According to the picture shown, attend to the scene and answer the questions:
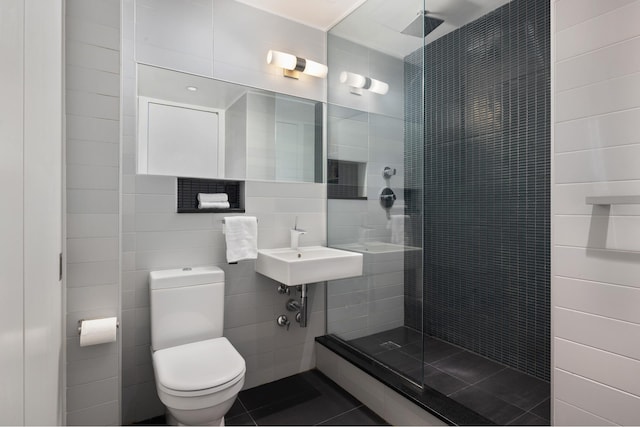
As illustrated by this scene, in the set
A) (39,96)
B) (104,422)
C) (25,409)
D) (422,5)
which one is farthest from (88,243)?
(422,5)

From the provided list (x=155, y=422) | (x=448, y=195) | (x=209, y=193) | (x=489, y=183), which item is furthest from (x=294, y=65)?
(x=155, y=422)

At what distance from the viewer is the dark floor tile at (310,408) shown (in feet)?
6.39

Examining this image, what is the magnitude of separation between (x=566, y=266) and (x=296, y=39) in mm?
2283

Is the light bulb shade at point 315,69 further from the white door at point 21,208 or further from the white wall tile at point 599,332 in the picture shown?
the white wall tile at point 599,332

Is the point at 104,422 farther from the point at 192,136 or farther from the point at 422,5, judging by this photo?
the point at 422,5

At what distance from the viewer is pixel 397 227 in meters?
2.13

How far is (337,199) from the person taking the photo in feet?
8.32

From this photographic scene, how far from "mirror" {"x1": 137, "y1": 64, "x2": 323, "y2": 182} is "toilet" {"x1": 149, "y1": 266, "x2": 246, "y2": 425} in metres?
0.69

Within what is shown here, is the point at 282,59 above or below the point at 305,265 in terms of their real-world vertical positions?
above

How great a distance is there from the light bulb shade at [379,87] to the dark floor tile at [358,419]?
209cm

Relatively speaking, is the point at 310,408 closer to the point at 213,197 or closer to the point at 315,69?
the point at 213,197

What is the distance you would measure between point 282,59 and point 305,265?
1.48 m

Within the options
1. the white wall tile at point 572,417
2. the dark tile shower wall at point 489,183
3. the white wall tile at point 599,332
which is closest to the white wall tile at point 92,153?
the dark tile shower wall at point 489,183

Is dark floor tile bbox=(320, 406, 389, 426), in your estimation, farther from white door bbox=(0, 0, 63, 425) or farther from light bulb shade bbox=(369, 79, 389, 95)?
light bulb shade bbox=(369, 79, 389, 95)
